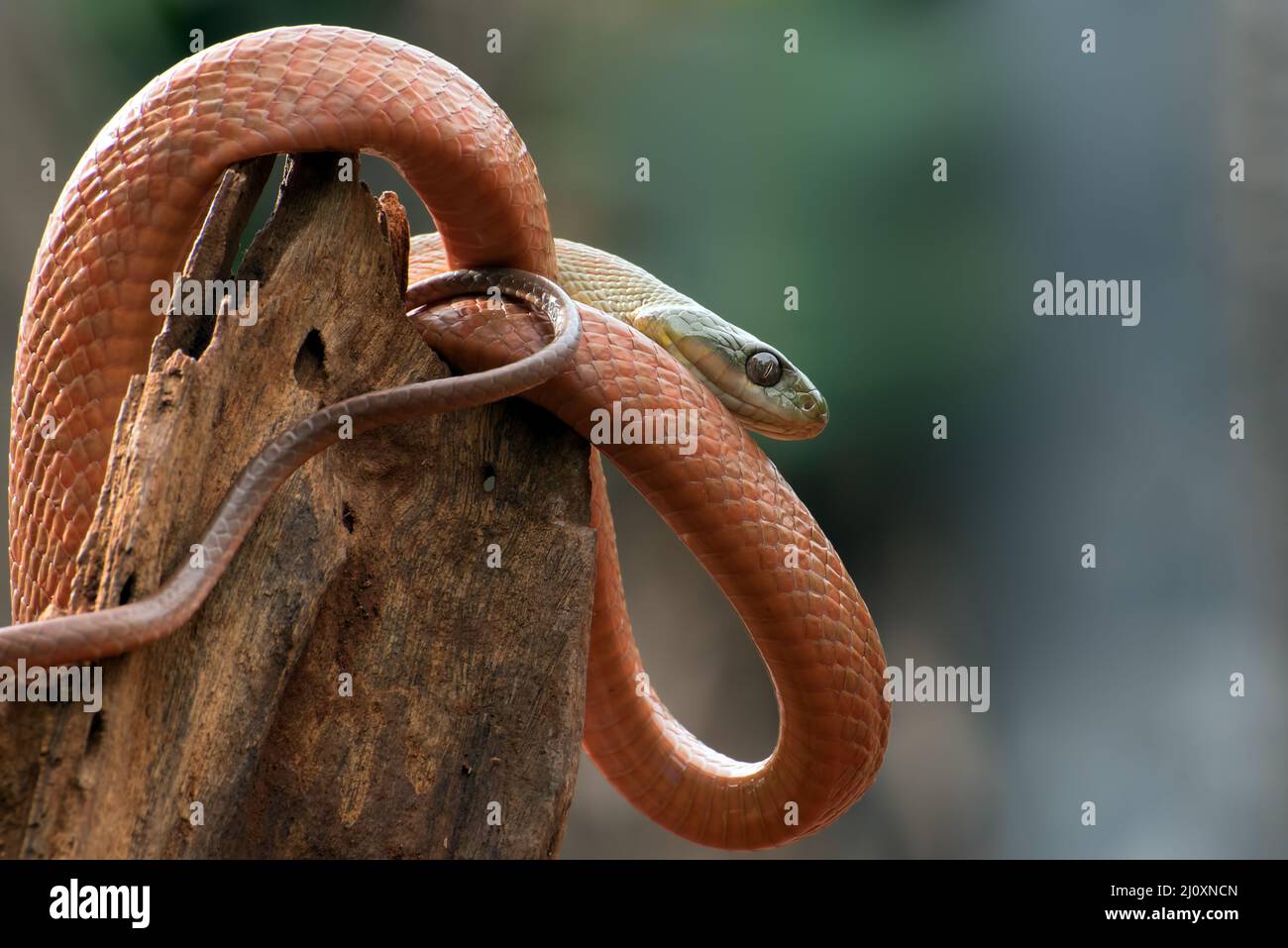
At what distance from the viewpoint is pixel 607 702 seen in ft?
7.35

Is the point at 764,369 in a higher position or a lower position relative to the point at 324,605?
higher

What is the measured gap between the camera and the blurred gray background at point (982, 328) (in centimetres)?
492

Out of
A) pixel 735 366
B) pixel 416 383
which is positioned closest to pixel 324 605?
pixel 416 383

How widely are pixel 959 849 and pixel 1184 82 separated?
3884mm

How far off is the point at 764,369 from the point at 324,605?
3.83ft

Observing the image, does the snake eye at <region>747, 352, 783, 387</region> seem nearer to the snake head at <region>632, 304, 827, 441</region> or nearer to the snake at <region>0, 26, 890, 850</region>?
the snake head at <region>632, 304, 827, 441</region>

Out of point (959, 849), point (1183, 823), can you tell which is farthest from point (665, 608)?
point (1183, 823)

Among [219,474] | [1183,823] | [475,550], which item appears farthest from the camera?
[1183,823]

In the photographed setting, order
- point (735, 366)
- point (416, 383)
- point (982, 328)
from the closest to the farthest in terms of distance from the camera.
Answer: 1. point (416, 383)
2. point (735, 366)
3. point (982, 328)

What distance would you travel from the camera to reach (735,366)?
2350 mm

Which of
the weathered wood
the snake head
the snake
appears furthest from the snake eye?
the weathered wood

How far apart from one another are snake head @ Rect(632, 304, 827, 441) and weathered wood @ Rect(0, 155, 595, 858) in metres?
0.64

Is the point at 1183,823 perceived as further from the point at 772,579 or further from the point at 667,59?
the point at 667,59

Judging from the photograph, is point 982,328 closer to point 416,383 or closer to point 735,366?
point 735,366
